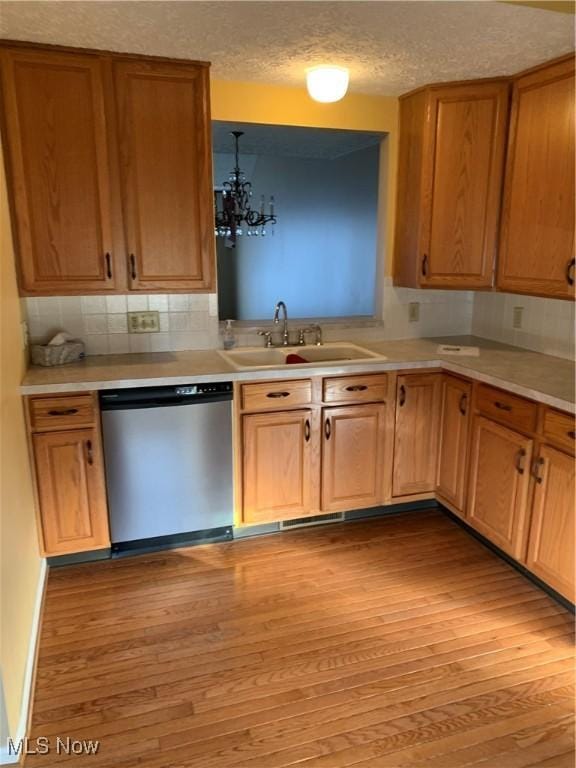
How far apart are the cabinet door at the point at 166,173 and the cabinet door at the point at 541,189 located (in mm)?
1503

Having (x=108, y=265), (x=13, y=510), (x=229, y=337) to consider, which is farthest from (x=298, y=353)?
(x=13, y=510)

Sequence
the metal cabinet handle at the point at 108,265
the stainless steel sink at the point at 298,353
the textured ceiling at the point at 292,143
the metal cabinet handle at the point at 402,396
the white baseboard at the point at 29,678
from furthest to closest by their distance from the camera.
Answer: the textured ceiling at the point at 292,143 < the stainless steel sink at the point at 298,353 < the metal cabinet handle at the point at 402,396 < the metal cabinet handle at the point at 108,265 < the white baseboard at the point at 29,678

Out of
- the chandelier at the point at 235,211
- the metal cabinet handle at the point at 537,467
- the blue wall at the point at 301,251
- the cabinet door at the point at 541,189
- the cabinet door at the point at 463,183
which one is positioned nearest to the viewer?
the metal cabinet handle at the point at 537,467

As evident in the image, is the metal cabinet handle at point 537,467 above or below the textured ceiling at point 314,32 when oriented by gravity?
below

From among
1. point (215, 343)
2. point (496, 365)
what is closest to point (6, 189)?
point (215, 343)

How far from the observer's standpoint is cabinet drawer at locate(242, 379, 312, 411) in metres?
2.72

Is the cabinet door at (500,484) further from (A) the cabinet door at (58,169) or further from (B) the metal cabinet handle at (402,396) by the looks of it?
(A) the cabinet door at (58,169)

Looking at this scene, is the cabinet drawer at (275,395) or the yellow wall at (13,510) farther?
the cabinet drawer at (275,395)

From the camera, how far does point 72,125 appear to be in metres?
2.43

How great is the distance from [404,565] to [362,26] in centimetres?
234

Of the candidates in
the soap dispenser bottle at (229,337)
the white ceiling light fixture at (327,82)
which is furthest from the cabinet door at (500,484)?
the white ceiling light fixture at (327,82)

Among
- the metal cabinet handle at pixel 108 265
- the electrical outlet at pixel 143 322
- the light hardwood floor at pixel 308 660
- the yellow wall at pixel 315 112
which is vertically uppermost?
the yellow wall at pixel 315 112

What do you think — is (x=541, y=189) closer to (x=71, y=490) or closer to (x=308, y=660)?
(x=308, y=660)

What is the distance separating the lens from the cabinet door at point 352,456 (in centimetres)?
290
